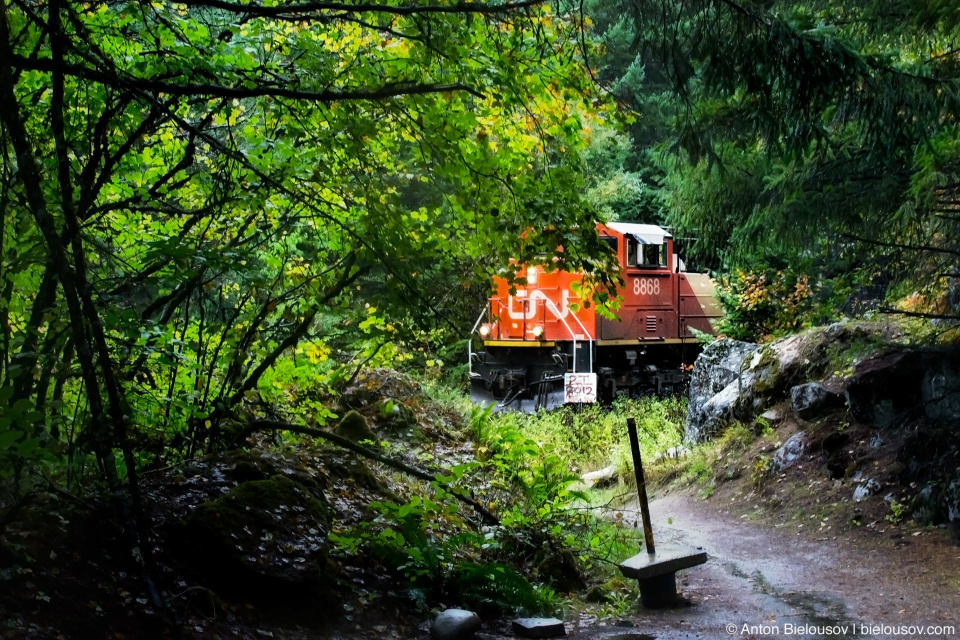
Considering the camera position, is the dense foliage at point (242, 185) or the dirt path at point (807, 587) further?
the dirt path at point (807, 587)

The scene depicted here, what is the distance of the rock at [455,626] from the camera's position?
4523 mm

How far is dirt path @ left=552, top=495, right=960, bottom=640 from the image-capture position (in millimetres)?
5000

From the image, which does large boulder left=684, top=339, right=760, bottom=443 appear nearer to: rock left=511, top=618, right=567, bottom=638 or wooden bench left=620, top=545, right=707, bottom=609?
wooden bench left=620, top=545, right=707, bottom=609

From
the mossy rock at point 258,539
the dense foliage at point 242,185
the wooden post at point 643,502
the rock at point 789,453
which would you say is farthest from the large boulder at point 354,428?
the rock at point 789,453

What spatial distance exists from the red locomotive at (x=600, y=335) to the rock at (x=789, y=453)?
22.7 ft

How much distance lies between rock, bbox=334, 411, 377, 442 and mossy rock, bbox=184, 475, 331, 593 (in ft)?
11.7

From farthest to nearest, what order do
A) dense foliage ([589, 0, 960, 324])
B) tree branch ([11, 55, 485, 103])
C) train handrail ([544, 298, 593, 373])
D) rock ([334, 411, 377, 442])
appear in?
train handrail ([544, 298, 593, 373]) < rock ([334, 411, 377, 442]) < dense foliage ([589, 0, 960, 324]) < tree branch ([11, 55, 485, 103])

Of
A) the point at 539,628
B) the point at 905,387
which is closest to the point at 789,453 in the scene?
the point at 905,387

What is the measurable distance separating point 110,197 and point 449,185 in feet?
6.58

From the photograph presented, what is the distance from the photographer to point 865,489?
772 cm

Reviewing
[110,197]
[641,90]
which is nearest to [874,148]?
[110,197]

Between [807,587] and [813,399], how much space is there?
3.81m

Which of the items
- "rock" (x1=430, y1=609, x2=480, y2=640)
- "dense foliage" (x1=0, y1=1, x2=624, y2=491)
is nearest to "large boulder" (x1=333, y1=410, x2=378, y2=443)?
"dense foliage" (x1=0, y1=1, x2=624, y2=491)

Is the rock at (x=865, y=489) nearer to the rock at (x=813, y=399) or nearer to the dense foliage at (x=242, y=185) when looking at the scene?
the rock at (x=813, y=399)
